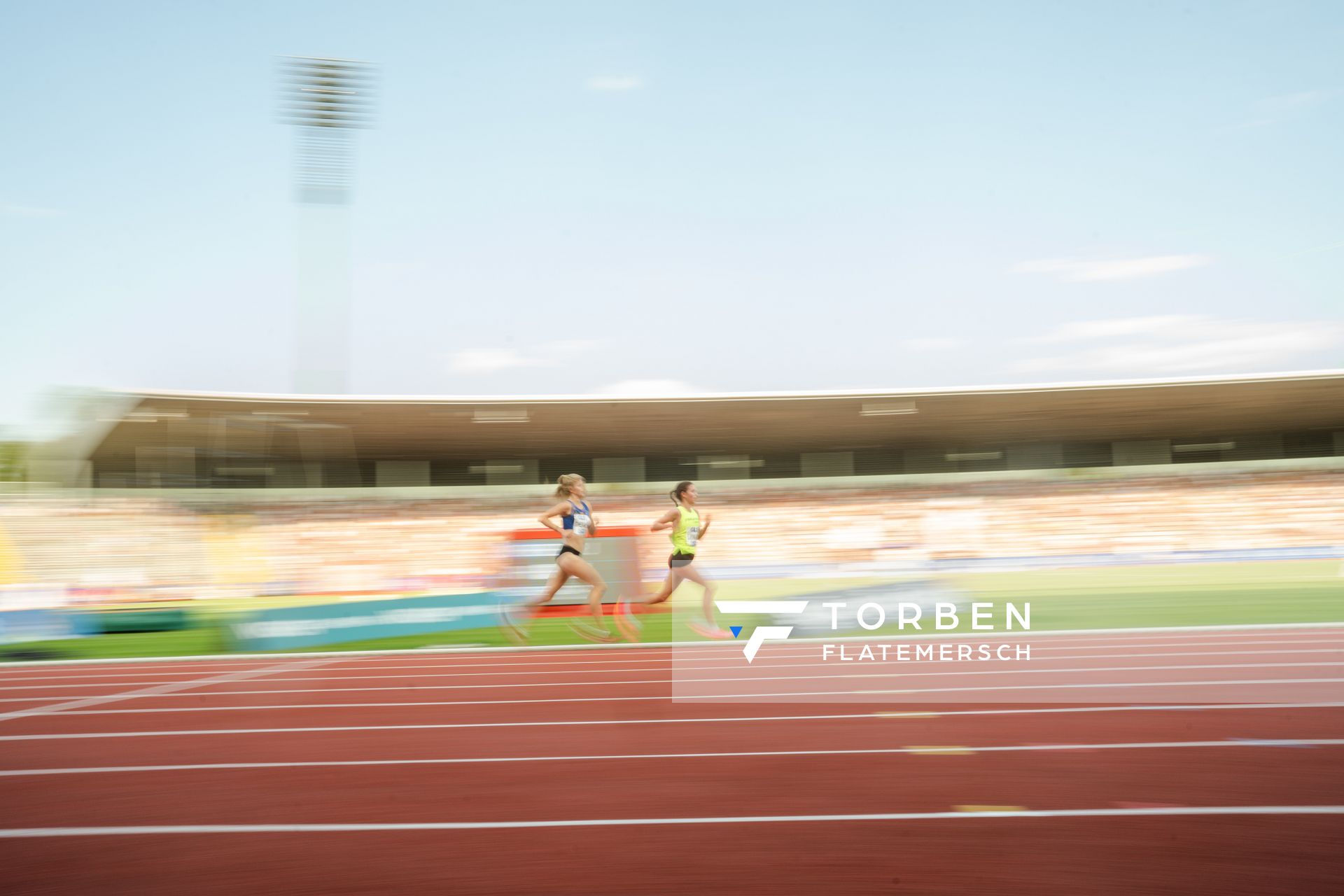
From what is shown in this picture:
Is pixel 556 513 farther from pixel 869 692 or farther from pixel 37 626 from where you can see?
pixel 37 626

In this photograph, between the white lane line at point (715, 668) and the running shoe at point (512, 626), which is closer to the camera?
the white lane line at point (715, 668)

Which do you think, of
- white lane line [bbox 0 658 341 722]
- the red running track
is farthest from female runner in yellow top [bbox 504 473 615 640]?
white lane line [bbox 0 658 341 722]

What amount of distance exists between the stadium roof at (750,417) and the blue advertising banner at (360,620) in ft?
32.8

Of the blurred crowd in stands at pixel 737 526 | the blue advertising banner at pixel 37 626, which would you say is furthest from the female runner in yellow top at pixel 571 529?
the blurred crowd in stands at pixel 737 526

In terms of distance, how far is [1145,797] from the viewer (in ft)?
12.4

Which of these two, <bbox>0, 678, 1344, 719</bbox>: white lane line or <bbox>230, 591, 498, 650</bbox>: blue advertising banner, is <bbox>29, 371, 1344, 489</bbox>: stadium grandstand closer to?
<bbox>230, 591, 498, 650</bbox>: blue advertising banner

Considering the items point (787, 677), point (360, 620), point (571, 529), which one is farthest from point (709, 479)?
point (787, 677)

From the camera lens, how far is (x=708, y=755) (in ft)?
15.6

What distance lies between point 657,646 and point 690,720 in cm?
462

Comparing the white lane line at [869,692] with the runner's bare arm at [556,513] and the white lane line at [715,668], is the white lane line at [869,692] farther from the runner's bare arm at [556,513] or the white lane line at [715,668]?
the runner's bare arm at [556,513]

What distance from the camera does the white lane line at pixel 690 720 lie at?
5.66 meters

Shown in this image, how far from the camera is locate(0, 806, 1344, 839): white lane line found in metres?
Result: 3.57

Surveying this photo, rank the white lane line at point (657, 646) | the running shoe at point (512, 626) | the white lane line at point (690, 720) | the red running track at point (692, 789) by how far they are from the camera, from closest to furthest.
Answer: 1. the red running track at point (692, 789)
2. the white lane line at point (690, 720)
3. the white lane line at point (657, 646)
4. the running shoe at point (512, 626)

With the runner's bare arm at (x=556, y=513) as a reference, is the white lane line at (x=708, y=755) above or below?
below
